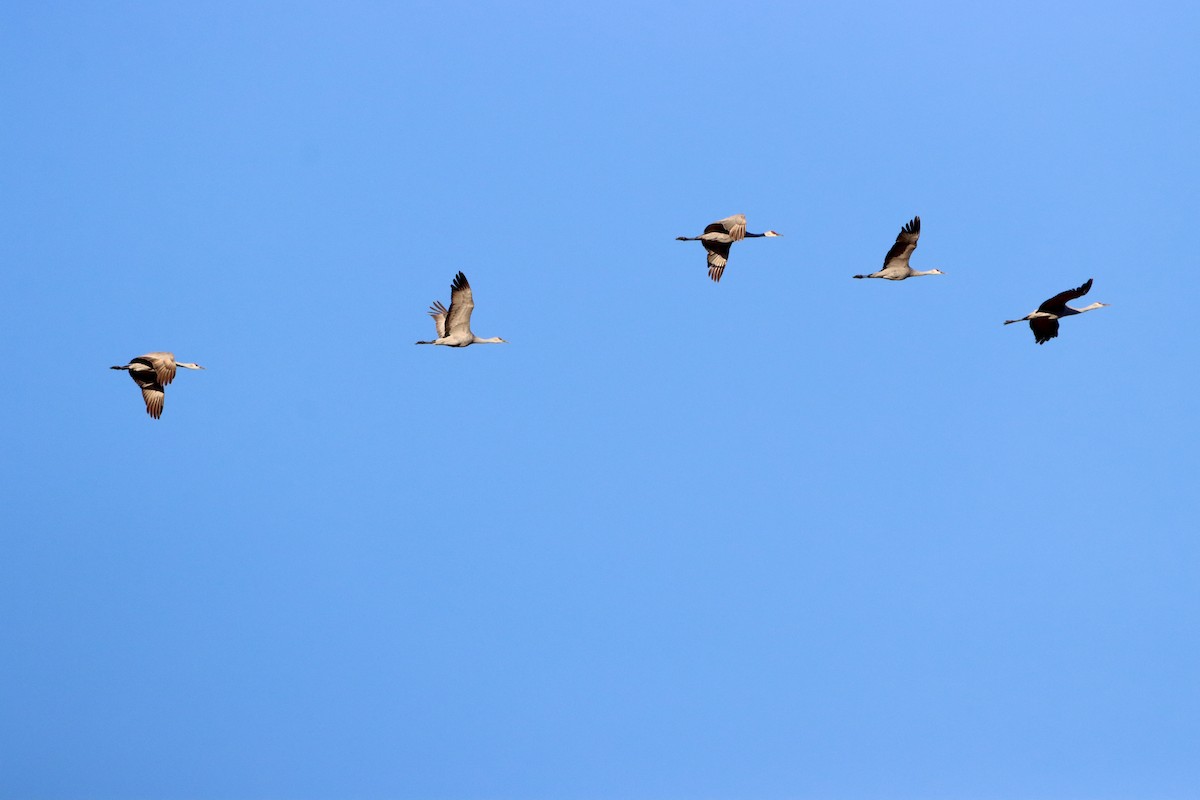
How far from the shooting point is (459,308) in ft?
136

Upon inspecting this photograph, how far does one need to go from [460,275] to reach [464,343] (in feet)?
9.14

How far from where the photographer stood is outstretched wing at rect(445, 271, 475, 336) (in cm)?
4072

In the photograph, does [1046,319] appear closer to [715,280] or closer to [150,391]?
[715,280]

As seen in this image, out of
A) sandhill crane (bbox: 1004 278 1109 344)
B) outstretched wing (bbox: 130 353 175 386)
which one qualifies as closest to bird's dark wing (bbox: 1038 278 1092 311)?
sandhill crane (bbox: 1004 278 1109 344)

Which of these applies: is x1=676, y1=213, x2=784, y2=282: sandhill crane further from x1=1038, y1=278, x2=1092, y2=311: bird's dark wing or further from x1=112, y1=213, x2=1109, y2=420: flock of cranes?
x1=1038, y1=278, x2=1092, y2=311: bird's dark wing

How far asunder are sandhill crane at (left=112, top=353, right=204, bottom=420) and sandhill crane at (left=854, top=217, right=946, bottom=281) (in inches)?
800

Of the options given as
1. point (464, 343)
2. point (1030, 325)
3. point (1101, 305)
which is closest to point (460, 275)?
point (464, 343)

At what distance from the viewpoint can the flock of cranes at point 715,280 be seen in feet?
124

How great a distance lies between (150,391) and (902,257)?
22.4 meters

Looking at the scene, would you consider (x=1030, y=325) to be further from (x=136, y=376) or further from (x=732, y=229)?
(x=136, y=376)

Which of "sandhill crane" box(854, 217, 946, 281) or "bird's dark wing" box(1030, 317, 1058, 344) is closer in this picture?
"bird's dark wing" box(1030, 317, 1058, 344)

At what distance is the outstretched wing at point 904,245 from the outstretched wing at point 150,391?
21.8 m

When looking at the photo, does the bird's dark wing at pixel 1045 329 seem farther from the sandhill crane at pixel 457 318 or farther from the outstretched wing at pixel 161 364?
the outstretched wing at pixel 161 364

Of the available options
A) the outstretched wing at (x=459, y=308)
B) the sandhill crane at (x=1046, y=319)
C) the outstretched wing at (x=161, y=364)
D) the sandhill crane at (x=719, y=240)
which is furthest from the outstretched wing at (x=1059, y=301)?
the outstretched wing at (x=161, y=364)
